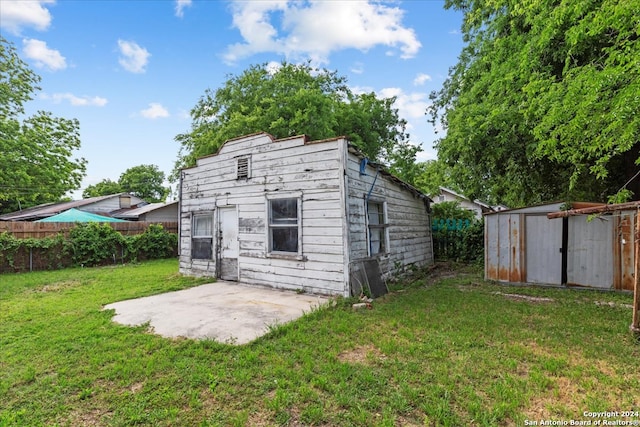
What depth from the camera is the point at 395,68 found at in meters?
11.0

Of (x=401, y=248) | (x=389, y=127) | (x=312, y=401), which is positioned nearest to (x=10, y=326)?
(x=312, y=401)

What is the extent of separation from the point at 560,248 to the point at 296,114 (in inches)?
435

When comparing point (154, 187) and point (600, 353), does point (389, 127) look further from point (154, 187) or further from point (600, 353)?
point (154, 187)

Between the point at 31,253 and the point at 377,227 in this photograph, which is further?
the point at 31,253

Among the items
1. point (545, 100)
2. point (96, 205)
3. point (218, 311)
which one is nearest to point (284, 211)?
point (218, 311)

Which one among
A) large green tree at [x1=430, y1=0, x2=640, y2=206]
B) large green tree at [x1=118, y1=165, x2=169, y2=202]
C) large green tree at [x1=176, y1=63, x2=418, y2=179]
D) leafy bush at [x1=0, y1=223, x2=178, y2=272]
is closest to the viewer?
large green tree at [x1=430, y1=0, x2=640, y2=206]

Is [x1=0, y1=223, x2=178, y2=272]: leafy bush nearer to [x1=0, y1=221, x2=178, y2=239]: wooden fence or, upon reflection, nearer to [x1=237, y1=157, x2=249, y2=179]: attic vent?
[x1=0, y1=221, x2=178, y2=239]: wooden fence

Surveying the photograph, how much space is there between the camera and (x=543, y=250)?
7.20 metres

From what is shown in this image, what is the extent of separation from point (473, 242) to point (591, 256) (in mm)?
3877

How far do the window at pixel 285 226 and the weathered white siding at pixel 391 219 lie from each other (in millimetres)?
1200

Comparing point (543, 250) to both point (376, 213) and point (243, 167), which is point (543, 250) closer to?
point (376, 213)

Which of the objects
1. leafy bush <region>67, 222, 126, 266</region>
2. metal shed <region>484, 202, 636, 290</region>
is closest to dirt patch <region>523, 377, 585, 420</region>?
metal shed <region>484, 202, 636, 290</region>

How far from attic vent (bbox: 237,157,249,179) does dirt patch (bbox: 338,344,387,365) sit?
16.5 ft

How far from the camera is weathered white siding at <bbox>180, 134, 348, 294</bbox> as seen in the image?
6.07 meters
